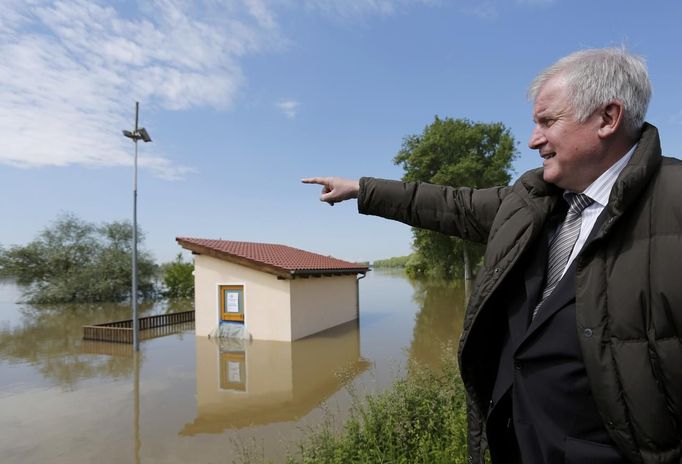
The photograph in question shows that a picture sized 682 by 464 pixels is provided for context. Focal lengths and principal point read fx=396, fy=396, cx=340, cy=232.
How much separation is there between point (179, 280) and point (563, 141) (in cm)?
2972

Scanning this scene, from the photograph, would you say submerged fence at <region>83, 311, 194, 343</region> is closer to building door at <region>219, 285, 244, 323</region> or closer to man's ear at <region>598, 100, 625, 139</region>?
building door at <region>219, 285, 244, 323</region>

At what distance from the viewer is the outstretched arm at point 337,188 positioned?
1676 millimetres

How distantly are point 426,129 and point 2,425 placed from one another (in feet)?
91.5

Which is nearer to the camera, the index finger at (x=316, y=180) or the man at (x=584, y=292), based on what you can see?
the man at (x=584, y=292)

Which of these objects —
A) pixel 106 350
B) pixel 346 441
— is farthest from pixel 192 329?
pixel 346 441

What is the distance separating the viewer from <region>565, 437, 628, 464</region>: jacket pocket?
1011 mm

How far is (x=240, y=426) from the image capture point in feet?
19.9

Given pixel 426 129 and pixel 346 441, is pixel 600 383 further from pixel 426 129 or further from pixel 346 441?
pixel 426 129

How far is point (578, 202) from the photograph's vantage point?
124 centimetres

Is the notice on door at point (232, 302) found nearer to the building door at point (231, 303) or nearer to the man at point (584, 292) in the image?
the building door at point (231, 303)

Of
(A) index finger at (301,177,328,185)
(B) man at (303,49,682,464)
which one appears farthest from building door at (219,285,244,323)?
(B) man at (303,49,682,464)

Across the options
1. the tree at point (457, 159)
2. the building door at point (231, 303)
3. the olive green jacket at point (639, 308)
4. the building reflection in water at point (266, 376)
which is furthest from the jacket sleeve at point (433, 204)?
the tree at point (457, 159)

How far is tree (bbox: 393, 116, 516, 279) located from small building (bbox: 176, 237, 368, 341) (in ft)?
48.6

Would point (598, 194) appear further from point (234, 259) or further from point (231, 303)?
point (231, 303)
